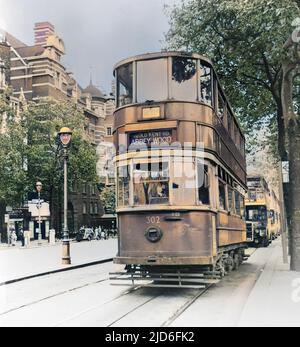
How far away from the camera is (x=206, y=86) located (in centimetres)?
1058

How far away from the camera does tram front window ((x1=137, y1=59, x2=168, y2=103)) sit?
1005cm

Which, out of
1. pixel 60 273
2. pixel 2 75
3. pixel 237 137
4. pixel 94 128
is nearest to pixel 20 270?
pixel 60 273

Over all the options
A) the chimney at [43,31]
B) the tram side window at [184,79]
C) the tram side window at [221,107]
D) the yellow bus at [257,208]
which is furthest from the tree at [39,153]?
the chimney at [43,31]

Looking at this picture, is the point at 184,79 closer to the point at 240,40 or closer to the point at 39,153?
the point at 240,40

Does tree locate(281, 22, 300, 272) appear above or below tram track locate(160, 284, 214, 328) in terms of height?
above

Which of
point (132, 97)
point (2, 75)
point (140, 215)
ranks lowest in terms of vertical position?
point (140, 215)

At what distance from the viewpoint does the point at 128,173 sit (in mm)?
9891

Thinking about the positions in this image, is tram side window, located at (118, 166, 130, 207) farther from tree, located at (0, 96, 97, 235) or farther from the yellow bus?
tree, located at (0, 96, 97, 235)

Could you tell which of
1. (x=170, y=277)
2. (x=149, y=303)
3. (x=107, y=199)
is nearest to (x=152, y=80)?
(x=170, y=277)

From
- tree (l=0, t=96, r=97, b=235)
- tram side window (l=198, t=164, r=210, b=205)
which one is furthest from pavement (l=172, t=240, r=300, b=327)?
tree (l=0, t=96, r=97, b=235)

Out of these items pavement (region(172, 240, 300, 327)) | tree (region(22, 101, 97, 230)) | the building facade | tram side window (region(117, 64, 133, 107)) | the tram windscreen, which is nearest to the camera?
pavement (region(172, 240, 300, 327))

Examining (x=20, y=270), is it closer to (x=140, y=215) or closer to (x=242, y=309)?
(x=140, y=215)

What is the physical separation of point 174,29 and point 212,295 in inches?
415

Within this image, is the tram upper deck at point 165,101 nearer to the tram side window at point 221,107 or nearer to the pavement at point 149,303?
the tram side window at point 221,107
